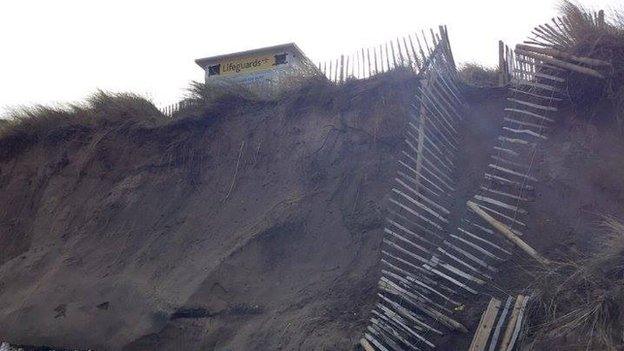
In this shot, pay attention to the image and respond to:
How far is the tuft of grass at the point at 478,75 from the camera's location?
1107 cm

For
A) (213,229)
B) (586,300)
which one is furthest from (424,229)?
(213,229)

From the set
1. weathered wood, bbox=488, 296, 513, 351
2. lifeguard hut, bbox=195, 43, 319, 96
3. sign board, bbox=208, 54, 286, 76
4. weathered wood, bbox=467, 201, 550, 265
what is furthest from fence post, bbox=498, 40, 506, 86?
sign board, bbox=208, 54, 286, 76

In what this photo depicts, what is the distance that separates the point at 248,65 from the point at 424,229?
6685 millimetres

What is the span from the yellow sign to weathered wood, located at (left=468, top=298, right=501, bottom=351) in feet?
26.1

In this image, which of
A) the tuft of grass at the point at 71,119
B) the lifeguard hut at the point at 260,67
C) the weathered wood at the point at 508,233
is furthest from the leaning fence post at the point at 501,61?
the tuft of grass at the point at 71,119

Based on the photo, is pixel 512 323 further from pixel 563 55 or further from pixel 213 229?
pixel 213 229

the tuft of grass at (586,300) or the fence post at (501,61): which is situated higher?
the fence post at (501,61)

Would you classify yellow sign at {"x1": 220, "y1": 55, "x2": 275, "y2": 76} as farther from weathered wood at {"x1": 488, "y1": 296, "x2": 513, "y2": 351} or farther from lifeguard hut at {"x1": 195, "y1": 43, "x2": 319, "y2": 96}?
weathered wood at {"x1": 488, "y1": 296, "x2": 513, "y2": 351}

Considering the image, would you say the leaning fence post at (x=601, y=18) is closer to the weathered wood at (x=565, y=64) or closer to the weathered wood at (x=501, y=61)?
the weathered wood at (x=565, y=64)

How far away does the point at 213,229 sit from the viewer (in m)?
11.3

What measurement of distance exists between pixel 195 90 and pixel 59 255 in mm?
4026

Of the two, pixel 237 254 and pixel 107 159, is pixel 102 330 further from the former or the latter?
pixel 107 159

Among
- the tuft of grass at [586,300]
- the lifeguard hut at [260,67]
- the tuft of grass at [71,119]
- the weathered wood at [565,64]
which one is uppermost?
the lifeguard hut at [260,67]

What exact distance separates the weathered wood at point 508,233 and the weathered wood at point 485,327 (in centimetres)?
94
